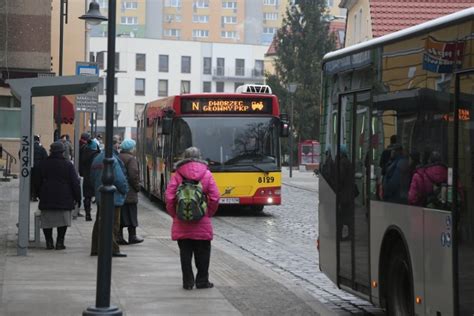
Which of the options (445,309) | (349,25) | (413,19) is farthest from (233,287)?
(349,25)

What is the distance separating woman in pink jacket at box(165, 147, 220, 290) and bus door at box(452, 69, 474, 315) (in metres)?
4.50

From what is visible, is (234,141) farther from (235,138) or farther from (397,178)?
(397,178)

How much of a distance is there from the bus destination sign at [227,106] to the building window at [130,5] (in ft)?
354

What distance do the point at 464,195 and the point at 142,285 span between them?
223 inches

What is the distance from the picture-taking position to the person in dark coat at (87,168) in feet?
69.7

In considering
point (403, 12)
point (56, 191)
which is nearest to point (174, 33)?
point (403, 12)

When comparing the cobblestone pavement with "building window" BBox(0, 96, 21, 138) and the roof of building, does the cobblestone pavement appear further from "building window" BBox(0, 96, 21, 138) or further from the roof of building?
"building window" BBox(0, 96, 21, 138)

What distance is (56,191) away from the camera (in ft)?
47.5

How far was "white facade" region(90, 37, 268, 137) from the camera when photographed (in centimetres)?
10956

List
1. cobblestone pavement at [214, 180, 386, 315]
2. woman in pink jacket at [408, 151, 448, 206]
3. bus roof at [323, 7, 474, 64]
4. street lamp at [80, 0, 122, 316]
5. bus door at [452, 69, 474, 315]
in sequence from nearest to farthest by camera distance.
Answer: bus door at [452, 69, 474, 315] → bus roof at [323, 7, 474, 64] → woman in pink jacket at [408, 151, 448, 206] → street lamp at [80, 0, 122, 316] → cobblestone pavement at [214, 180, 386, 315]

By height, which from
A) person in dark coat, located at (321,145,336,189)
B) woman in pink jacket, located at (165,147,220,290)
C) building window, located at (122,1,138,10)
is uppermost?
building window, located at (122,1,138,10)

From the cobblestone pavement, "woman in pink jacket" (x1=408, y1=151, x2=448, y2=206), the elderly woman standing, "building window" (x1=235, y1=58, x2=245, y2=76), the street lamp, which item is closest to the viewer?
"woman in pink jacket" (x1=408, y1=151, x2=448, y2=206)

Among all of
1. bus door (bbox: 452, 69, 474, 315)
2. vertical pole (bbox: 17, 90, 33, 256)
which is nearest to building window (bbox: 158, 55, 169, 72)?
vertical pole (bbox: 17, 90, 33, 256)

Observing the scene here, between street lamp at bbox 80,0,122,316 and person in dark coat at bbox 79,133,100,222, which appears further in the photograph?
person in dark coat at bbox 79,133,100,222
